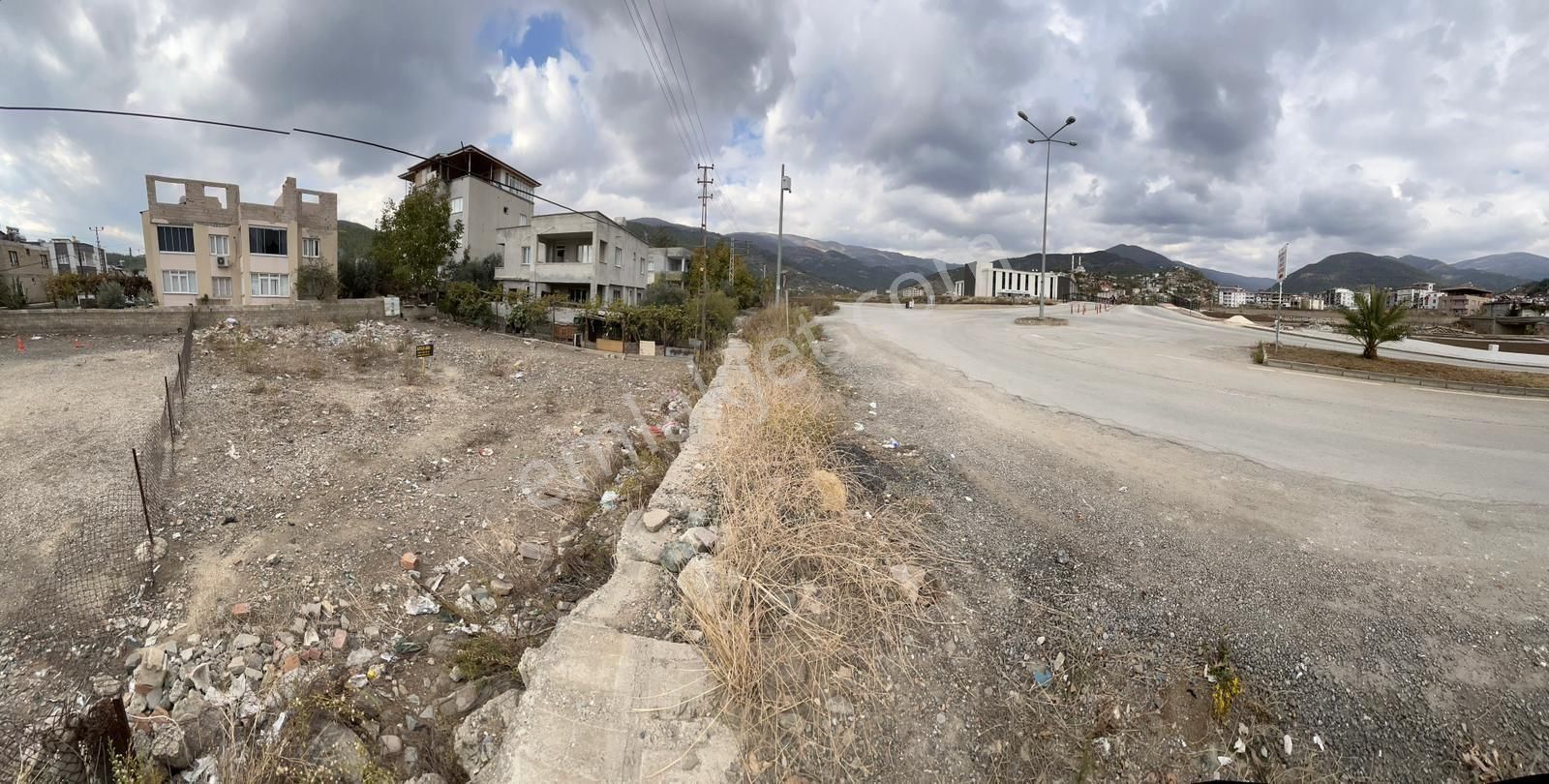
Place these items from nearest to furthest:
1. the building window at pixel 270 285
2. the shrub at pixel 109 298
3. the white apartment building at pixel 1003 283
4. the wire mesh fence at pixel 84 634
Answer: the wire mesh fence at pixel 84 634 → the shrub at pixel 109 298 → the building window at pixel 270 285 → the white apartment building at pixel 1003 283

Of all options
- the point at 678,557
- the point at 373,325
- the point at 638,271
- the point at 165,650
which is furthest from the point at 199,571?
the point at 638,271

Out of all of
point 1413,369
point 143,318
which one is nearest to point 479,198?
point 143,318

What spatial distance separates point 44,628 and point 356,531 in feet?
6.43

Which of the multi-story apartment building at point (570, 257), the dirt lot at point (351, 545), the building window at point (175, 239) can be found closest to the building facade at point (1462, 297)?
the multi-story apartment building at point (570, 257)

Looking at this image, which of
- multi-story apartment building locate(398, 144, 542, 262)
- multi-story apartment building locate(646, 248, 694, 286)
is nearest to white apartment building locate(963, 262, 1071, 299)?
multi-story apartment building locate(646, 248, 694, 286)

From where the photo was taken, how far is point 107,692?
3.82m

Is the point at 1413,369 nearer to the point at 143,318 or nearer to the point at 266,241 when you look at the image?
the point at 143,318

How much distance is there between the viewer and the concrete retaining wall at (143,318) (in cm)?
1500

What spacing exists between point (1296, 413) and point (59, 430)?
15913 mm

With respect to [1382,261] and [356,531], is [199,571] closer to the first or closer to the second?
[356,531]

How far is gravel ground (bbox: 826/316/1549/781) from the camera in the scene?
238 cm

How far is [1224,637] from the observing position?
2.89 m

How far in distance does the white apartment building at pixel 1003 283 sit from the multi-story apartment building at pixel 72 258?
324 ft

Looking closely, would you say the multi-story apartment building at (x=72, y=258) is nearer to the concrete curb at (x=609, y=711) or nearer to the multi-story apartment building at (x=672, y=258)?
the multi-story apartment building at (x=672, y=258)
